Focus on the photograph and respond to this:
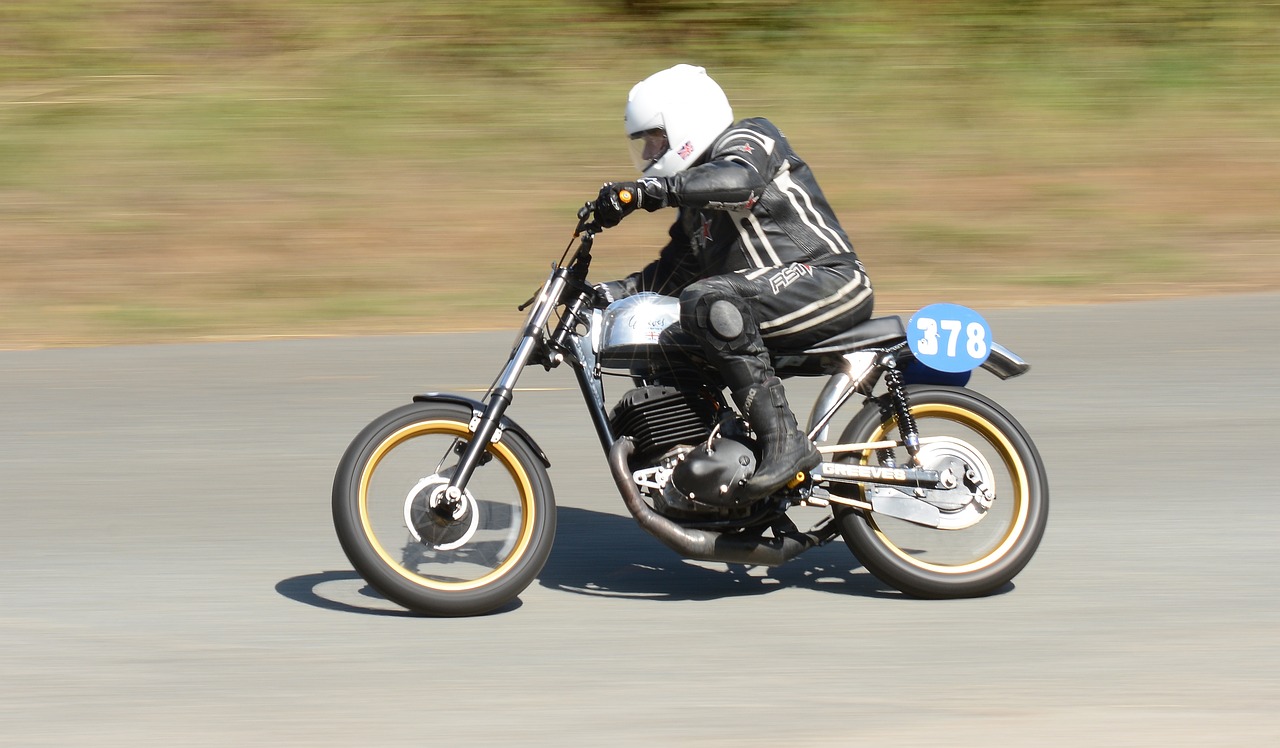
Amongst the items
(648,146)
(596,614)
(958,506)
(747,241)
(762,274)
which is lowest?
(596,614)

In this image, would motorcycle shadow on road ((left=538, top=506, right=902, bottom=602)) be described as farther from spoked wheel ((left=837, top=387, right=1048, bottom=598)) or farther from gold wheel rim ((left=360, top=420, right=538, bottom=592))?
gold wheel rim ((left=360, top=420, right=538, bottom=592))

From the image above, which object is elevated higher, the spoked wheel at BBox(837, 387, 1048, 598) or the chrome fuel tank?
the chrome fuel tank

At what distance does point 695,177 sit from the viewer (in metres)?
5.10

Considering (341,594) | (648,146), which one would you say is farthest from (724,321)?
(341,594)

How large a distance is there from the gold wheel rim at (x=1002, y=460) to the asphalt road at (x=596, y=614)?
0.50ft

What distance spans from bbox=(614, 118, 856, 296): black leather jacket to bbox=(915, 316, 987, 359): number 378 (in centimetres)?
33

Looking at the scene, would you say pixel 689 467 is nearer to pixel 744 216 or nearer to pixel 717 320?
pixel 717 320

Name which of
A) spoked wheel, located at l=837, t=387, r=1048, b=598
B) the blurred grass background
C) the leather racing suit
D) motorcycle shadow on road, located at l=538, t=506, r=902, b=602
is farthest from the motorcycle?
the blurred grass background

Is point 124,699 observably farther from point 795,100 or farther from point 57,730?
point 795,100

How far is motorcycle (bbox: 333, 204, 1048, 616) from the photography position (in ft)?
17.3

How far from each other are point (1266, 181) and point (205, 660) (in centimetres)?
1087

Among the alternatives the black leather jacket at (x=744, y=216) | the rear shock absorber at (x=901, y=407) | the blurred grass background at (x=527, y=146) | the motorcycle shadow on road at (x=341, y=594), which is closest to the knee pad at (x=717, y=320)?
the black leather jacket at (x=744, y=216)

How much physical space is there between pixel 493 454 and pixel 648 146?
1.07m

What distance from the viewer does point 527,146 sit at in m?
14.3
